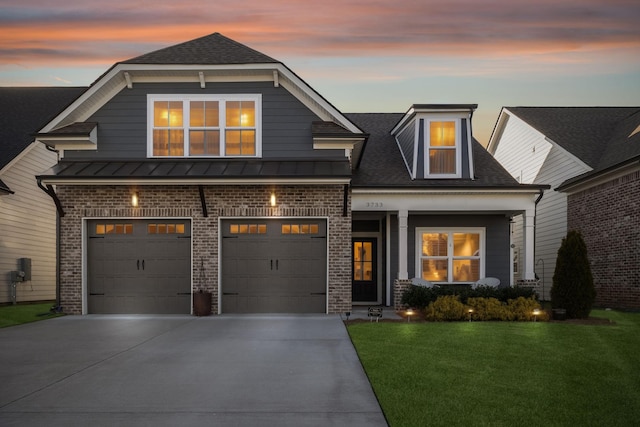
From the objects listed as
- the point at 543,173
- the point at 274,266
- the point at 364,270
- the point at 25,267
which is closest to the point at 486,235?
the point at 364,270

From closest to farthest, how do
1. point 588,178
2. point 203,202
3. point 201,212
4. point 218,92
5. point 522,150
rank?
1. point 203,202
2. point 201,212
3. point 218,92
4. point 588,178
5. point 522,150

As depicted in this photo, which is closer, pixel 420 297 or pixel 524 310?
pixel 524 310

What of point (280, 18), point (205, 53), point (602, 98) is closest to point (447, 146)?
point (280, 18)

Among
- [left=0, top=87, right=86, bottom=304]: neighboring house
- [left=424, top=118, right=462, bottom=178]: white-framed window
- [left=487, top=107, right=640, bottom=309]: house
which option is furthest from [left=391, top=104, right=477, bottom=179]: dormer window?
[left=0, top=87, right=86, bottom=304]: neighboring house

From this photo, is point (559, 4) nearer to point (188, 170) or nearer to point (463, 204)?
point (463, 204)

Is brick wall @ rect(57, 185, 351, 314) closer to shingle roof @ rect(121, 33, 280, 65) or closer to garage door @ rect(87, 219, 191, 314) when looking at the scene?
garage door @ rect(87, 219, 191, 314)

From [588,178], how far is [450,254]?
5.30 meters

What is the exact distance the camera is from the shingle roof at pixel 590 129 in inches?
767

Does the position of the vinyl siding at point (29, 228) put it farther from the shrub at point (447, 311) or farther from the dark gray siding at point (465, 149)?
the dark gray siding at point (465, 149)

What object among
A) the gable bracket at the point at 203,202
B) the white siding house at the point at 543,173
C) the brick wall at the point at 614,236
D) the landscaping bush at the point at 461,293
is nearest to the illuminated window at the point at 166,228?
the gable bracket at the point at 203,202

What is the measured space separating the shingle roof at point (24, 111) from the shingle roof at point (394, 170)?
11119 millimetres

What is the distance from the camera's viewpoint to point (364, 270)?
62.8ft

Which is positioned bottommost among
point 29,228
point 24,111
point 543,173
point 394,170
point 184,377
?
point 184,377

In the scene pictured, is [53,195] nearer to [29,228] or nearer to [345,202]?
[29,228]
